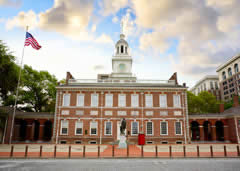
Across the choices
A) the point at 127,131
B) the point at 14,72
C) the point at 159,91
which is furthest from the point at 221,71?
the point at 14,72

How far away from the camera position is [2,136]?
964 inches

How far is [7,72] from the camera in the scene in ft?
70.9

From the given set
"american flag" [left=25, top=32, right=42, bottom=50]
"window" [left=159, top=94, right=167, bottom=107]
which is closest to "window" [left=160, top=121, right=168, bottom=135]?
"window" [left=159, top=94, right=167, bottom=107]

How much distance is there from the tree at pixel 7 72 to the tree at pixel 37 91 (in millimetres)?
11745

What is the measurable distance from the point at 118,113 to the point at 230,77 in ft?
216

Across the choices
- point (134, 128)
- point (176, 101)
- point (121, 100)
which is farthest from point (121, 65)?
point (134, 128)

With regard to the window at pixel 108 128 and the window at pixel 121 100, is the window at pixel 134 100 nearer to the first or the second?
the window at pixel 121 100

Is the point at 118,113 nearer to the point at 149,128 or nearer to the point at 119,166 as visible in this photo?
the point at 149,128

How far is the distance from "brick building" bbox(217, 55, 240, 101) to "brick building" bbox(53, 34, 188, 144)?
51682mm

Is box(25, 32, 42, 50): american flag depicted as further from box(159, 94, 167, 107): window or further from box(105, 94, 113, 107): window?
box(159, 94, 167, 107): window

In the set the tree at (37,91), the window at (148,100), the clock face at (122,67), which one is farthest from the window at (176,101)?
the tree at (37,91)

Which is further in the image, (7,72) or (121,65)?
(121,65)

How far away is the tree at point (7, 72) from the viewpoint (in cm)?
2044

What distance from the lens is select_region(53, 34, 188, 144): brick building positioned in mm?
26250
